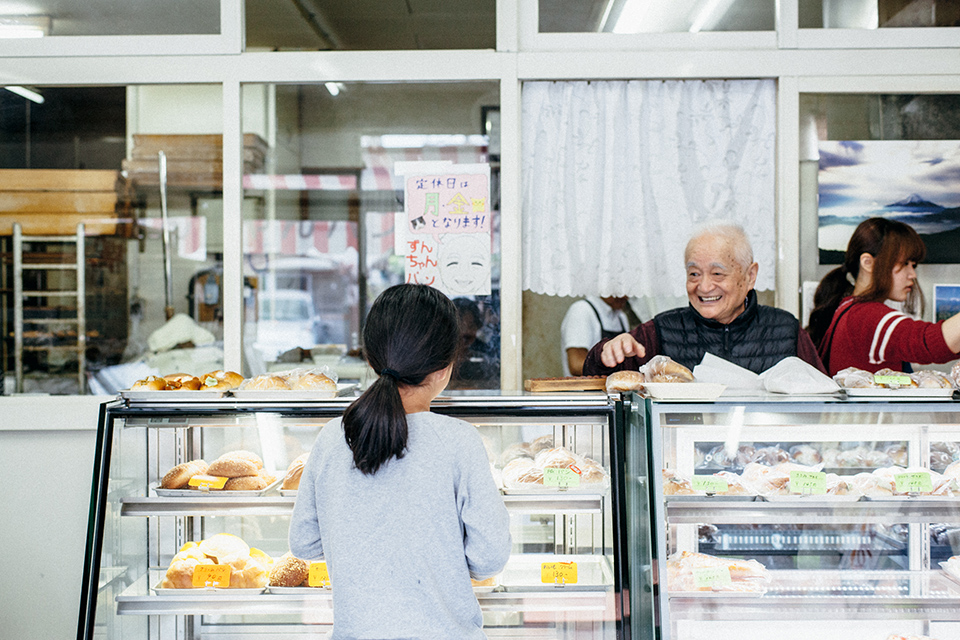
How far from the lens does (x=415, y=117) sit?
5.73m

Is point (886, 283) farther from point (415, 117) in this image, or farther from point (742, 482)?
point (415, 117)

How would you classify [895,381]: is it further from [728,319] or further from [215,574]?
[215,574]

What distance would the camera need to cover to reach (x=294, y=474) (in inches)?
96.5

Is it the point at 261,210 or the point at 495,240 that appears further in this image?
the point at 261,210

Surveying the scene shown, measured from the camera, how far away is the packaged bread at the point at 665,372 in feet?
7.87

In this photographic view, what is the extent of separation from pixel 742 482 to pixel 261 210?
188 inches

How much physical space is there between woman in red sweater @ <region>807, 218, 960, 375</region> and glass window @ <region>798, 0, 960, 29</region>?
3.35 ft

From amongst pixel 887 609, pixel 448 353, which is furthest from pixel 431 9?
pixel 887 609

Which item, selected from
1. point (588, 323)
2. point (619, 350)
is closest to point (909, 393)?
point (619, 350)

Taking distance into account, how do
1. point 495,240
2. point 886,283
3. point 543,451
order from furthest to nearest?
point 495,240, point 886,283, point 543,451

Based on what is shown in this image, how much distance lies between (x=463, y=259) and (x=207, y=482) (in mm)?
1684

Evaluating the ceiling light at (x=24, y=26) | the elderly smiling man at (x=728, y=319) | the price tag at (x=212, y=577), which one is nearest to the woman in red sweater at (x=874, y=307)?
the elderly smiling man at (x=728, y=319)

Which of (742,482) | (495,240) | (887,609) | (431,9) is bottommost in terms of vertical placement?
(887,609)

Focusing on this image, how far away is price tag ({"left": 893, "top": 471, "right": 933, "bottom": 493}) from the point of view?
2.31 m
